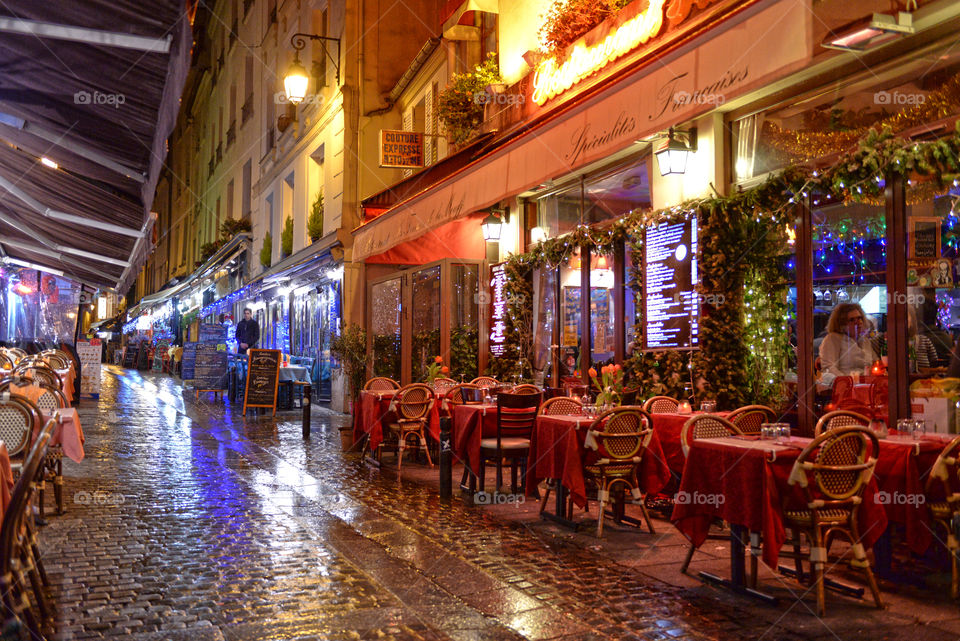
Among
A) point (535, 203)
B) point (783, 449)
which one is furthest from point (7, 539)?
point (535, 203)

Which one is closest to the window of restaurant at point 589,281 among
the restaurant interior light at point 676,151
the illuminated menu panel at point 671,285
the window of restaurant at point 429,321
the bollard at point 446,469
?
the illuminated menu panel at point 671,285

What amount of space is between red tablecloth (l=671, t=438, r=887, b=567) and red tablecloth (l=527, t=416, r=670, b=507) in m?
1.29

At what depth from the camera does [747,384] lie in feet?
27.9

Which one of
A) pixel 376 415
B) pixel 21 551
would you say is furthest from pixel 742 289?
pixel 21 551

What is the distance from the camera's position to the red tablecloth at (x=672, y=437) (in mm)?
7320

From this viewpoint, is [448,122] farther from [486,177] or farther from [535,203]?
[486,177]

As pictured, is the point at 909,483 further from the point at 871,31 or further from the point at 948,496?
the point at 871,31

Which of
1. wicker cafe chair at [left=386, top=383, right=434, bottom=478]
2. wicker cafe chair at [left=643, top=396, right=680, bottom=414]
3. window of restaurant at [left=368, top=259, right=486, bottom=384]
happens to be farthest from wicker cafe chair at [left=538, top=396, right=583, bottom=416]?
window of restaurant at [left=368, top=259, right=486, bottom=384]

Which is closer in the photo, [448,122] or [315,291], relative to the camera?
[448,122]

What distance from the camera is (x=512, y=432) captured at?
821 centimetres

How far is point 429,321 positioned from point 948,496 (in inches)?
431

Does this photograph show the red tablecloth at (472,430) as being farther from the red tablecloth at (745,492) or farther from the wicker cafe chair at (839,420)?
the wicker cafe chair at (839,420)

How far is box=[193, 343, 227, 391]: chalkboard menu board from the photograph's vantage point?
784 inches

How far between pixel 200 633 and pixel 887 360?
5559 mm
